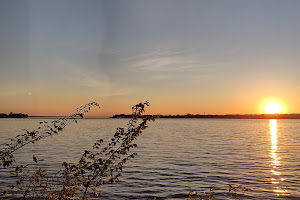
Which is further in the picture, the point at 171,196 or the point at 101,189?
the point at 101,189

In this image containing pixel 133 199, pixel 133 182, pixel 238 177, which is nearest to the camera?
pixel 133 199

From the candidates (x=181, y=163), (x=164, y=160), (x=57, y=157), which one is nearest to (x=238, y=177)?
(x=181, y=163)

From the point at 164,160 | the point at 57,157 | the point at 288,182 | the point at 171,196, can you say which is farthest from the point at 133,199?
the point at 57,157

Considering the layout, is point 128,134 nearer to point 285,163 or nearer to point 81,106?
point 81,106

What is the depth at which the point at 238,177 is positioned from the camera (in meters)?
22.7

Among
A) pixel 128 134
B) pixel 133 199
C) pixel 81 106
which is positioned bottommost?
pixel 133 199

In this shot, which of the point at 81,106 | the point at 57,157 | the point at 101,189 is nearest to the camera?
the point at 81,106

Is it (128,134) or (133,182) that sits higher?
(128,134)

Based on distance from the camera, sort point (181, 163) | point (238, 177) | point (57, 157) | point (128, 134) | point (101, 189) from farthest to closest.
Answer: point (57, 157) < point (181, 163) < point (238, 177) < point (101, 189) < point (128, 134)

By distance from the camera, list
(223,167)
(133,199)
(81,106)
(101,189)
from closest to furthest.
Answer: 1. (81,106)
2. (133,199)
3. (101,189)
4. (223,167)

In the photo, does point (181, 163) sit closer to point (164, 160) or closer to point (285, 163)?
point (164, 160)

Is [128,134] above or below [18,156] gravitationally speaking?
A: above

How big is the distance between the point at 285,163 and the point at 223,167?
23.9 ft

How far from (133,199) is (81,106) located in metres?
8.15
